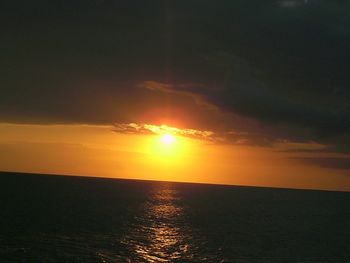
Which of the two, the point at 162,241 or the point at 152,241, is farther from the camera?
the point at 162,241

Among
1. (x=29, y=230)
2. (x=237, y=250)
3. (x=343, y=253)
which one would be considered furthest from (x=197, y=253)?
(x=29, y=230)

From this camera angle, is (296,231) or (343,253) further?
(296,231)

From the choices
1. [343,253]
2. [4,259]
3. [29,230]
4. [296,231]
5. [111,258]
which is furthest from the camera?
[296,231]

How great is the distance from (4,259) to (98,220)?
39.5 metres

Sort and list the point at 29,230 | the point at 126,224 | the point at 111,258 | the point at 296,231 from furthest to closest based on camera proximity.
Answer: the point at 296,231, the point at 126,224, the point at 29,230, the point at 111,258

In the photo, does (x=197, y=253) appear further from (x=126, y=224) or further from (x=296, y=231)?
(x=296, y=231)

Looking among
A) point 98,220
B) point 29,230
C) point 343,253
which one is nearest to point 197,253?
point 343,253

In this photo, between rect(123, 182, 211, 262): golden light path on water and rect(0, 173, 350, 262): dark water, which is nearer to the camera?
rect(0, 173, 350, 262): dark water

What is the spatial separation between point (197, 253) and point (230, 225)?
35.1 meters

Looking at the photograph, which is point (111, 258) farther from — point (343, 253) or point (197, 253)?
point (343, 253)

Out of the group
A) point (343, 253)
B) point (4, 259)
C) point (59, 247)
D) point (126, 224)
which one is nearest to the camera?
point (4, 259)

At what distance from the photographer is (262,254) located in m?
52.9

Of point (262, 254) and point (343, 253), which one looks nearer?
point (262, 254)

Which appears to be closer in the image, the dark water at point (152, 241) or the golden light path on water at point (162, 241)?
the dark water at point (152, 241)
